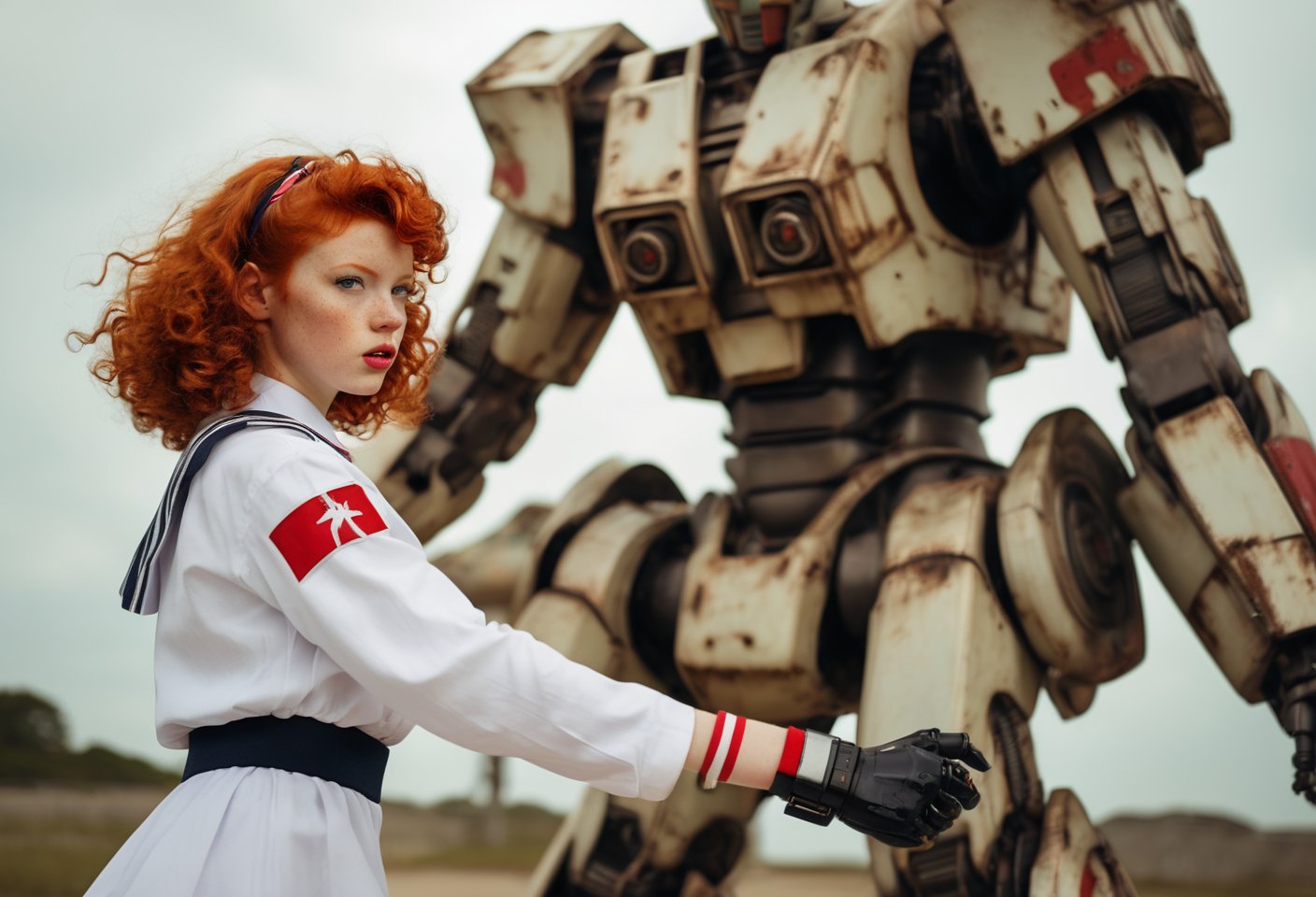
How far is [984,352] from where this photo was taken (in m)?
2.44

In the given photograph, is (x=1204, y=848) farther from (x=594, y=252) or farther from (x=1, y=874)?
(x=1, y=874)

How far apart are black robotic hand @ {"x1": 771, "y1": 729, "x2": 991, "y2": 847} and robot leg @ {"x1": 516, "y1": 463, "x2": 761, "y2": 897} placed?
1.27m


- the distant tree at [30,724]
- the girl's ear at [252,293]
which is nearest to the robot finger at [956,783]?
the girl's ear at [252,293]

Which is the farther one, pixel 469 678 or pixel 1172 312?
pixel 1172 312

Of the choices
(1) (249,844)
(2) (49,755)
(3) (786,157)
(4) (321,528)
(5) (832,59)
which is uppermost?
(5) (832,59)

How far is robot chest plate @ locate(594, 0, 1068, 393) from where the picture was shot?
2.15 m

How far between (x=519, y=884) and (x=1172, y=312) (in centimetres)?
298

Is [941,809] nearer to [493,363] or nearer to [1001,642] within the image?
[1001,642]

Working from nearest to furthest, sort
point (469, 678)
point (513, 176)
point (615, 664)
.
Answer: point (469, 678), point (615, 664), point (513, 176)

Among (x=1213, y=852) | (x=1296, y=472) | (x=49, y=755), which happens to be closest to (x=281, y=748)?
(x=1296, y=472)

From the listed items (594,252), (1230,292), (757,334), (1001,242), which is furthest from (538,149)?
(1230,292)

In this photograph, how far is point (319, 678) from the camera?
1062mm

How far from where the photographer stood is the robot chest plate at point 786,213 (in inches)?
84.7

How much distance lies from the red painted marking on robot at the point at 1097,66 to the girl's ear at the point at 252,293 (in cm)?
136
